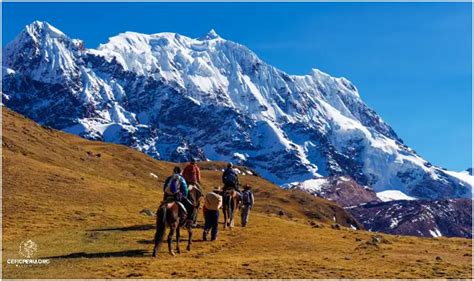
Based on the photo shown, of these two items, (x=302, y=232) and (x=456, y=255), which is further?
(x=302, y=232)

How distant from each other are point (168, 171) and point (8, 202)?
325ft

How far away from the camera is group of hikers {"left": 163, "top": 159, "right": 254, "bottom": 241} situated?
102 ft

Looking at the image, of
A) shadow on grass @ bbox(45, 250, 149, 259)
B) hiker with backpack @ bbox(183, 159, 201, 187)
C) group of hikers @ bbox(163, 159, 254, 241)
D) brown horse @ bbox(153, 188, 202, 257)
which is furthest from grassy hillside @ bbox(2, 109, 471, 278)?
hiker with backpack @ bbox(183, 159, 201, 187)

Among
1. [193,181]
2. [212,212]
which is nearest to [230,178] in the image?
[193,181]

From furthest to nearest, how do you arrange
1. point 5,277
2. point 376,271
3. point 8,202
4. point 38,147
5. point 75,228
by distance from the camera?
point 38,147, point 8,202, point 75,228, point 376,271, point 5,277

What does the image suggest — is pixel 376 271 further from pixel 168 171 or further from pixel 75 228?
pixel 168 171

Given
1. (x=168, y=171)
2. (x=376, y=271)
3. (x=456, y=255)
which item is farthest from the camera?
(x=168, y=171)

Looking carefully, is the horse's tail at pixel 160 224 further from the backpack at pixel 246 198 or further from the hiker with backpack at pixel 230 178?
the backpack at pixel 246 198

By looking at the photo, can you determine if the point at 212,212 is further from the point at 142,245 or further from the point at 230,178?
the point at 230,178

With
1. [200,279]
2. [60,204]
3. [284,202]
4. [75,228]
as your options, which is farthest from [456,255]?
[284,202]

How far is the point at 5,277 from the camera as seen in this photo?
25.3m

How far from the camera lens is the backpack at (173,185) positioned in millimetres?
30884

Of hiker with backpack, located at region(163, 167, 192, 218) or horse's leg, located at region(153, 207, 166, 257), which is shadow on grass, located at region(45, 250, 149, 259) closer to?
horse's leg, located at region(153, 207, 166, 257)

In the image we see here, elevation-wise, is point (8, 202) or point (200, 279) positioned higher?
point (8, 202)
